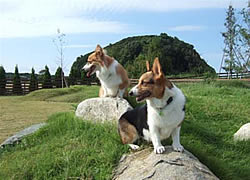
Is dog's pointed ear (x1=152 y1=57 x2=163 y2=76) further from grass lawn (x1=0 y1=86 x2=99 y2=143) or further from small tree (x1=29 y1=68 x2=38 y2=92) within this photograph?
small tree (x1=29 y1=68 x2=38 y2=92)

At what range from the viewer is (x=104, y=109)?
5133mm

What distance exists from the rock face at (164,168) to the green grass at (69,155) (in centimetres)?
32

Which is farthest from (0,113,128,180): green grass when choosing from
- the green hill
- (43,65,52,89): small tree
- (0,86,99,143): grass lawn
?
(43,65,52,89): small tree

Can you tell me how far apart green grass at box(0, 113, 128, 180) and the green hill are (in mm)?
12027

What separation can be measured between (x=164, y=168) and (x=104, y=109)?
7.11 feet

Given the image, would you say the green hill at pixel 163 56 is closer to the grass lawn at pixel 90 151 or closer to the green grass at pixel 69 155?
the grass lawn at pixel 90 151

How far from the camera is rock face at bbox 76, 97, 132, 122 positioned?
5016 mm

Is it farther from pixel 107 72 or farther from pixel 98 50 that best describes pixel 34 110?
pixel 98 50

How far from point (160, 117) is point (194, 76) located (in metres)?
16.6

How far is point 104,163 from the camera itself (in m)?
3.76

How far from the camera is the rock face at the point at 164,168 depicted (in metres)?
3.11

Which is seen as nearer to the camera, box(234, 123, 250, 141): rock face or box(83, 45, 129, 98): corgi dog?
box(83, 45, 129, 98): corgi dog

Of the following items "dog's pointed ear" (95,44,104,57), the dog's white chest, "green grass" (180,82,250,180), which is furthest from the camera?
the dog's white chest

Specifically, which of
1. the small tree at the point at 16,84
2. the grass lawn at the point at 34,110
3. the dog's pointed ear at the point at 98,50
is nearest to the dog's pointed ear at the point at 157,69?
the dog's pointed ear at the point at 98,50
